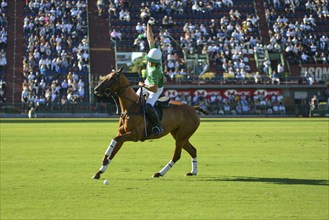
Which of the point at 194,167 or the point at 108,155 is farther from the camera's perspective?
the point at 194,167

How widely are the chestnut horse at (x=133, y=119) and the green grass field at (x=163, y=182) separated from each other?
2.31ft

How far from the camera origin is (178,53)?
6475cm

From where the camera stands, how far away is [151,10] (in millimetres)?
68125

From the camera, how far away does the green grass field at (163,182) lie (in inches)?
523

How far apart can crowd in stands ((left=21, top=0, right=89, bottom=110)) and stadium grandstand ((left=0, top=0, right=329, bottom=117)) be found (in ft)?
0.27

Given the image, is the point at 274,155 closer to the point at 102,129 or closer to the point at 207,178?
the point at 207,178

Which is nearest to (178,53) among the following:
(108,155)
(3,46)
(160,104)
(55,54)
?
(55,54)

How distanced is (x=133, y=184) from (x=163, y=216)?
12.7 ft

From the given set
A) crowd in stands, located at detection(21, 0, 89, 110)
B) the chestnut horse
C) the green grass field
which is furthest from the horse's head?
crowd in stands, located at detection(21, 0, 89, 110)

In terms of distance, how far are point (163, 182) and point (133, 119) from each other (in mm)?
1730

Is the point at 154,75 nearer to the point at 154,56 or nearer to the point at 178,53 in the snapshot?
the point at 154,56

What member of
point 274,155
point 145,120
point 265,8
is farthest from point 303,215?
point 265,8

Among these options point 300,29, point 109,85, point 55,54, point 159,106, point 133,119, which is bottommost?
point 133,119

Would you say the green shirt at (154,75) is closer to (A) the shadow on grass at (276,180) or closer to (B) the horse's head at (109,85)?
(B) the horse's head at (109,85)
